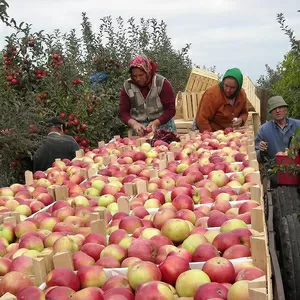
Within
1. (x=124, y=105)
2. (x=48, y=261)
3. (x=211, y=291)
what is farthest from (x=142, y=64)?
(x=211, y=291)

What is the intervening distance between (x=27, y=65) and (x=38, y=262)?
5.23 metres

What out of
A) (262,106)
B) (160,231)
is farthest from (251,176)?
(262,106)

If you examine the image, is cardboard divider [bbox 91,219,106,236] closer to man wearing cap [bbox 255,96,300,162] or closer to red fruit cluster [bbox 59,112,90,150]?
man wearing cap [bbox 255,96,300,162]

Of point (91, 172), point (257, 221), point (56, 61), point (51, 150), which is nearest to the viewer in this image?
point (257, 221)

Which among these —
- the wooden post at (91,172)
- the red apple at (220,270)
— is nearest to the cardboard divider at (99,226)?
the red apple at (220,270)

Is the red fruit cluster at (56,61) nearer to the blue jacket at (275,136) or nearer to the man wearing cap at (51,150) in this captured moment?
the man wearing cap at (51,150)

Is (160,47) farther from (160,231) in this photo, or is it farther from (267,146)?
(160,231)

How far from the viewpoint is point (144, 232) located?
263 centimetres

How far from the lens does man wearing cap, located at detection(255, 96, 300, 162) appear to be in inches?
247

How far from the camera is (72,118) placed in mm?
7074

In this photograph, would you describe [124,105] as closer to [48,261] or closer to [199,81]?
[199,81]

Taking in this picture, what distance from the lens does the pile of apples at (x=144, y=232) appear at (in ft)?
6.77

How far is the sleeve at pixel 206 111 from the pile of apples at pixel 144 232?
221cm

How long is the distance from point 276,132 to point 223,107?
0.84 meters
